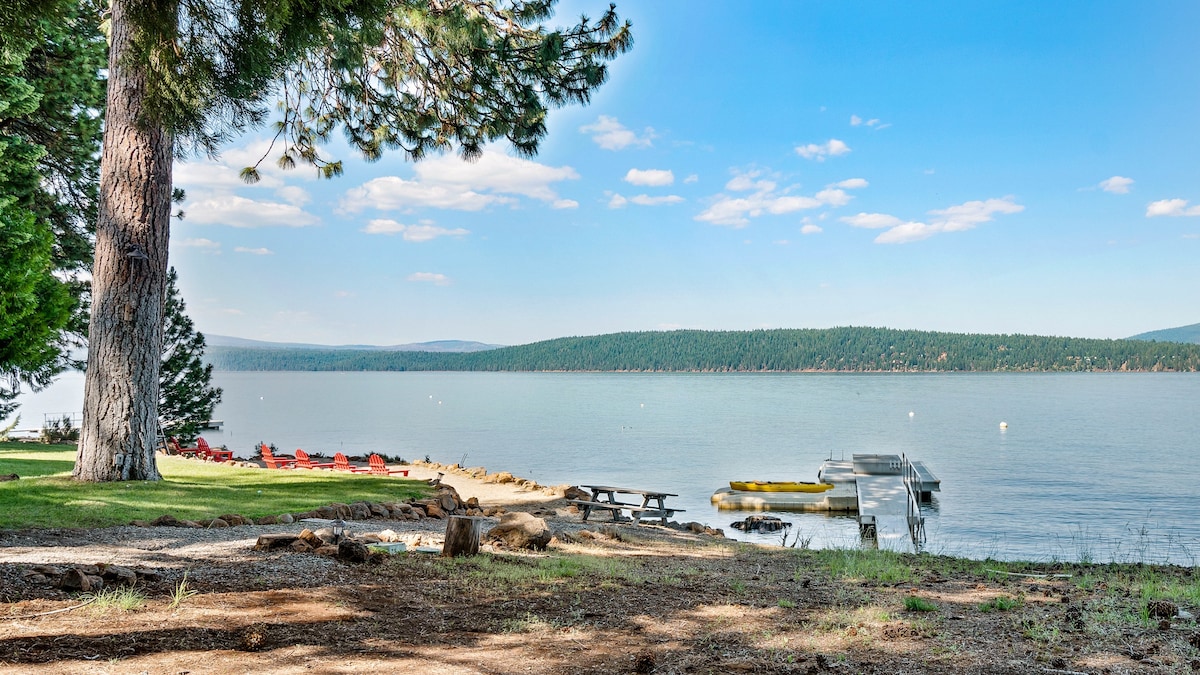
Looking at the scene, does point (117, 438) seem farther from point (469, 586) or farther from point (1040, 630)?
point (1040, 630)

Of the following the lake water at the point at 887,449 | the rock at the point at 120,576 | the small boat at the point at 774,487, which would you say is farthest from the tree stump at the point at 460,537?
the small boat at the point at 774,487

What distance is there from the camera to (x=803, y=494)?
27922mm

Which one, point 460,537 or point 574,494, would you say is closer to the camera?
point 460,537

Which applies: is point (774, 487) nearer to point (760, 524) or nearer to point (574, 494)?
point (760, 524)

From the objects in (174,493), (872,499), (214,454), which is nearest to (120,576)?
(174,493)

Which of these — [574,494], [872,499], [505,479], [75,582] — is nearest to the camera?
[75,582]

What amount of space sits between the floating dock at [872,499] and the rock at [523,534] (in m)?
12.4

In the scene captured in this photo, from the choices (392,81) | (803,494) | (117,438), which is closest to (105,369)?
(117,438)

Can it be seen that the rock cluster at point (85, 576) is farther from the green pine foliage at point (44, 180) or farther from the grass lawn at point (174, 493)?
the green pine foliage at point (44, 180)

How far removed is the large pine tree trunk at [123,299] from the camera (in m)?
11.8

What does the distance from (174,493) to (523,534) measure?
226 inches

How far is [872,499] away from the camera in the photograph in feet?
86.2

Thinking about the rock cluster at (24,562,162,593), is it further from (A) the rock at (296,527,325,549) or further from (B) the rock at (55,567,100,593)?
(A) the rock at (296,527,325,549)

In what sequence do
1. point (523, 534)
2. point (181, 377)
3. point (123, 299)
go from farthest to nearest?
point (181, 377) < point (123, 299) < point (523, 534)
